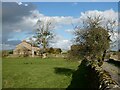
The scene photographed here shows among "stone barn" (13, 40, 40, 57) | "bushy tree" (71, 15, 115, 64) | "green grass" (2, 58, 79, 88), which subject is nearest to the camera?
"green grass" (2, 58, 79, 88)

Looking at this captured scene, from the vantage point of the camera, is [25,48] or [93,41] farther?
[25,48]

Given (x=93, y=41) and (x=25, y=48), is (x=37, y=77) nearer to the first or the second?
(x=93, y=41)

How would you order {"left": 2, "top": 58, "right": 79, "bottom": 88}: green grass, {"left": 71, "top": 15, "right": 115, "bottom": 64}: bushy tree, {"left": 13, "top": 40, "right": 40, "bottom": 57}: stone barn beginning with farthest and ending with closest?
{"left": 13, "top": 40, "right": 40, "bottom": 57}: stone barn → {"left": 71, "top": 15, "right": 115, "bottom": 64}: bushy tree → {"left": 2, "top": 58, "right": 79, "bottom": 88}: green grass

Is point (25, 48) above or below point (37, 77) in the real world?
above

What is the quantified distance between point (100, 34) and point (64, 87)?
538 inches

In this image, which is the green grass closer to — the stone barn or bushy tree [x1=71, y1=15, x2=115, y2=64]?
bushy tree [x1=71, y1=15, x2=115, y2=64]

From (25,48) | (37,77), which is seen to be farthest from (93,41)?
(25,48)

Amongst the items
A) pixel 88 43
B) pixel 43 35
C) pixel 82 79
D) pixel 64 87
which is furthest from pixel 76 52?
pixel 43 35

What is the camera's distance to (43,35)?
102 meters

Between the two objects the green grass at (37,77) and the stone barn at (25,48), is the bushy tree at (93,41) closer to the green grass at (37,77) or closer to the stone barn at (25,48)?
the green grass at (37,77)

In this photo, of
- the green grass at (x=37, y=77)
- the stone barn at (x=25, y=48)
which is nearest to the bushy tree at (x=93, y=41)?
the green grass at (x=37, y=77)

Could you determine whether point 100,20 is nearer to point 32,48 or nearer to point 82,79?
point 82,79

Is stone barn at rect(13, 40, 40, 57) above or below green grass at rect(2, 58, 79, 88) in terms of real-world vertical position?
above

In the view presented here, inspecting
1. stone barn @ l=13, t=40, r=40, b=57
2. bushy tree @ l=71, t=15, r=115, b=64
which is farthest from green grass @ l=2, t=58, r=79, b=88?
stone barn @ l=13, t=40, r=40, b=57
